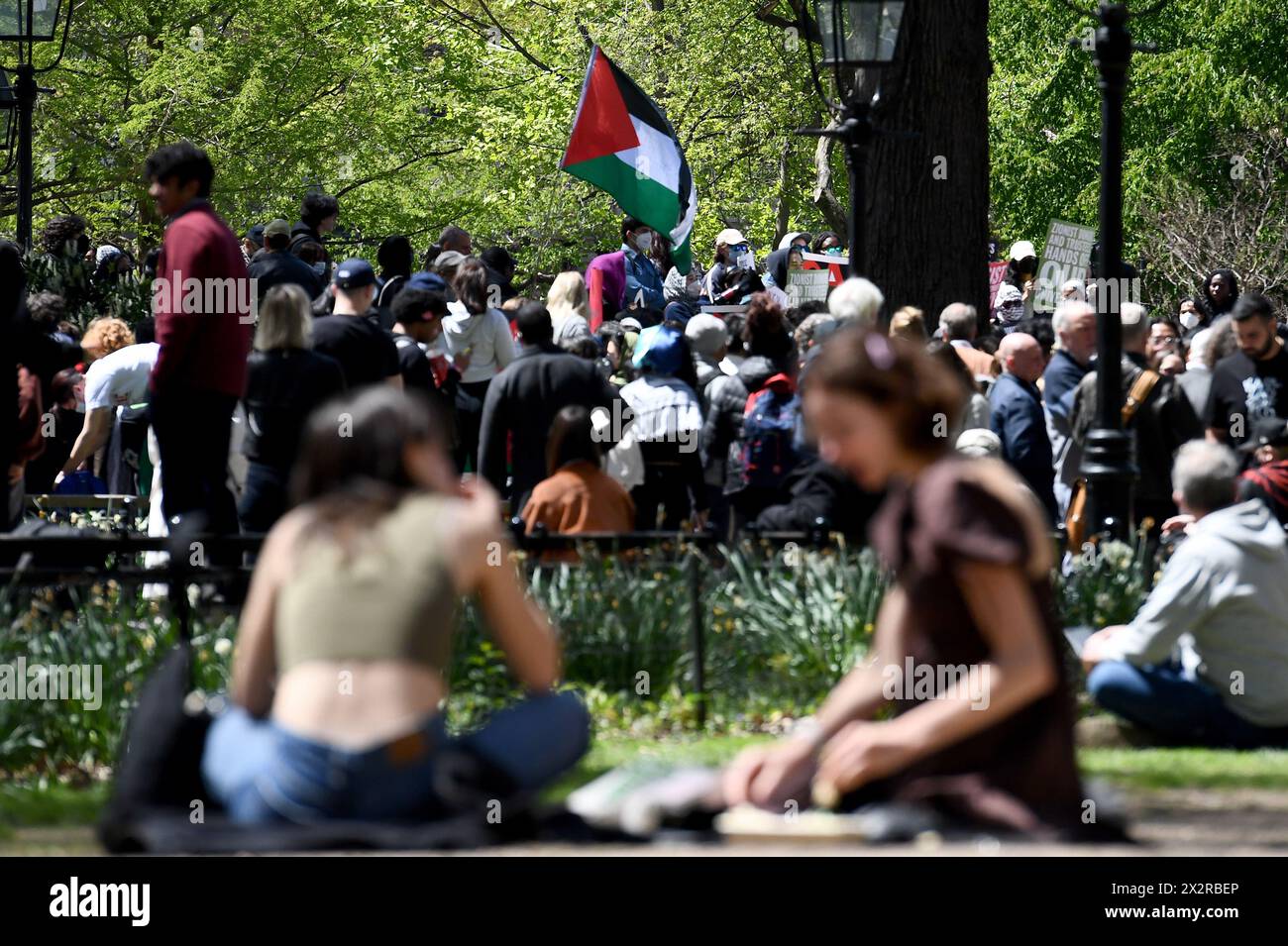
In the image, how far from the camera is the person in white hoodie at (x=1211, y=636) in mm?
8383

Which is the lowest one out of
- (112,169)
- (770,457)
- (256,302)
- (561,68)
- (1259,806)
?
(1259,806)

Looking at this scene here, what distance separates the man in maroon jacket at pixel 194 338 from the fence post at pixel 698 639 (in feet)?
7.84

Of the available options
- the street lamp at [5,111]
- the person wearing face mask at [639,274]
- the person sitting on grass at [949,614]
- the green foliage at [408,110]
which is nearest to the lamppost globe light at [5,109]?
the street lamp at [5,111]

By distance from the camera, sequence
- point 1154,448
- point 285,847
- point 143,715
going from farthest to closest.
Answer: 1. point 1154,448
2. point 143,715
3. point 285,847

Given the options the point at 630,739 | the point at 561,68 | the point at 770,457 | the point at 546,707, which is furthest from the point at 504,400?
the point at 561,68

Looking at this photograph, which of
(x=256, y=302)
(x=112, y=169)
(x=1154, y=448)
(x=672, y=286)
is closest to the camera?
(x=1154, y=448)

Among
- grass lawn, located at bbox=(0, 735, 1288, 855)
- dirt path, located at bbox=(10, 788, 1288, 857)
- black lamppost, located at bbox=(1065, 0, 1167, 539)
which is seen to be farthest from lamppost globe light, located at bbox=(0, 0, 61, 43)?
dirt path, located at bbox=(10, 788, 1288, 857)

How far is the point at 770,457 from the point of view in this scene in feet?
36.0

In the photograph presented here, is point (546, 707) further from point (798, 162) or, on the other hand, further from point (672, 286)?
point (798, 162)

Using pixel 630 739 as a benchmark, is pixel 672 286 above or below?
above

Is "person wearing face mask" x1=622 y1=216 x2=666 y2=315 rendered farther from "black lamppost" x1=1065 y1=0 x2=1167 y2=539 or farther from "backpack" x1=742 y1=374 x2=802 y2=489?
"black lamppost" x1=1065 y1=0 x2=1167 y2=539

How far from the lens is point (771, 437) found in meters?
11.0
